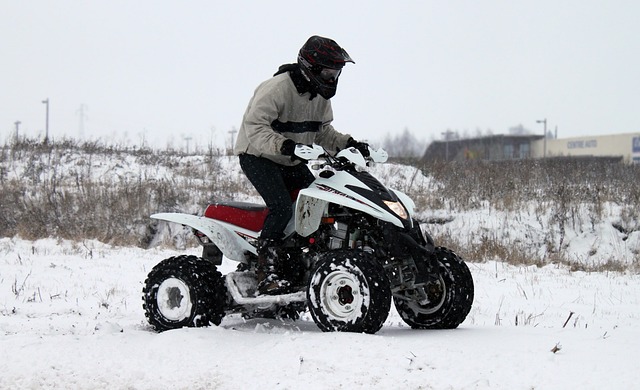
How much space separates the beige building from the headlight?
55.4 metres

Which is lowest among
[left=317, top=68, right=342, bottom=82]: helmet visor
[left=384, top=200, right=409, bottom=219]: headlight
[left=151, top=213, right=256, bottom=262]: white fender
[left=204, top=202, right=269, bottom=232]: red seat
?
[left=151, top=213, right=256, bottom=262]: white fender

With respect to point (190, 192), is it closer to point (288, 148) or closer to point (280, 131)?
point (280, 131)

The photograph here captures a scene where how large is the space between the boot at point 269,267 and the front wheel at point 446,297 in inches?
40.2

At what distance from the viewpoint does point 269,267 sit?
614 cm

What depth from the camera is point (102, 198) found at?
1741 cm

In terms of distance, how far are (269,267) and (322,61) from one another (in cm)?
178

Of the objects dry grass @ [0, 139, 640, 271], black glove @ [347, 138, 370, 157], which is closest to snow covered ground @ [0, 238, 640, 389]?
black glove @ [347, 138, 370, 157]

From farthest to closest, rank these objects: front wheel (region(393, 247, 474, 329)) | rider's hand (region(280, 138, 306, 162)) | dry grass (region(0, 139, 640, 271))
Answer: dry grass (region(0, 139, 640, 271)) < front wheel (region(393, 247, 474, 329)) < rider's hand (region(280, 138, 306, 162))

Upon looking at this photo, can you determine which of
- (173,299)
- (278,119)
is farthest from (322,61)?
(173,299)

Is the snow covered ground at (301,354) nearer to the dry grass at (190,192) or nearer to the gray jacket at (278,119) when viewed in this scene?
the gray jacket at (278,119)

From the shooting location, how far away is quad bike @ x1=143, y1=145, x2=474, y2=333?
5.40 metres

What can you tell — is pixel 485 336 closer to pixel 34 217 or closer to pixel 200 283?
pixel 200 283

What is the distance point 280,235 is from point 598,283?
19.9 ft

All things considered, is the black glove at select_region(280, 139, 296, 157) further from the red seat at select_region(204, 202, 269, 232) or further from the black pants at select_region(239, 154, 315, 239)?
the red seat at select_region(204, 202, 269, 232)
